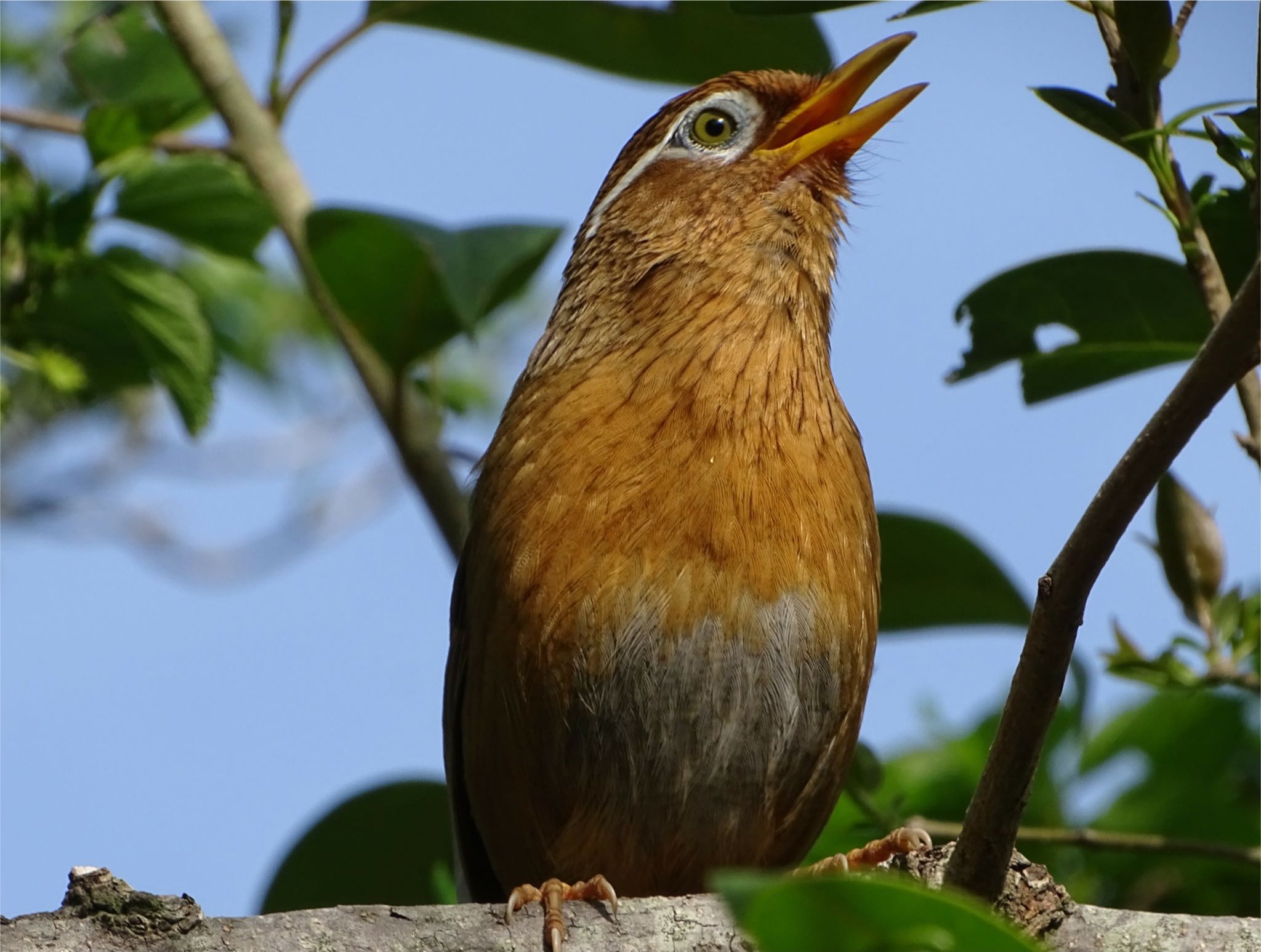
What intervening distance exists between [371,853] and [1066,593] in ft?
9.90

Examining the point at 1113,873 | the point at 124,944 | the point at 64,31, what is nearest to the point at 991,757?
the point at 124,944

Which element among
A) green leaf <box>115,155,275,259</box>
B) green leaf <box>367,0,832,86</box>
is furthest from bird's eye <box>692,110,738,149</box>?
green leaf <box>115,155,275,259</box>

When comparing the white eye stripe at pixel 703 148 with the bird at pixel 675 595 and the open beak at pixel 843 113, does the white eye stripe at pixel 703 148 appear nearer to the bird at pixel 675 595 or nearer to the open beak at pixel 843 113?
the open beak at pixel 843 113

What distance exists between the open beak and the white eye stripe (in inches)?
3.2

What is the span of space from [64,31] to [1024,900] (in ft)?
19.9

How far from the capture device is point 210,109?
17.5 feet

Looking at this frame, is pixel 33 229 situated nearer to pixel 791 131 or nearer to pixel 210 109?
pixel 210 109

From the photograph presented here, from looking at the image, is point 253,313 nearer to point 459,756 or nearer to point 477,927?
point 459,756

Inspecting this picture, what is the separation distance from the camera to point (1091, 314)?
4.21 m

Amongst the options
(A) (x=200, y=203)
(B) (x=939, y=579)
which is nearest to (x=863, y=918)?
(B) (x=939, y=579)

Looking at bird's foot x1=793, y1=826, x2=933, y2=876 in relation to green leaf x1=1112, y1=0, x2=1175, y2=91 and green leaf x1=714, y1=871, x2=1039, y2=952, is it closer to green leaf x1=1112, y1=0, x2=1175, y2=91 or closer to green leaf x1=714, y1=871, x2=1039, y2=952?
Answer: green leaf x1=1112, y1=0, x2=1175, y2=91

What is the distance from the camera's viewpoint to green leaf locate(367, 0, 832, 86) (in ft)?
16.8

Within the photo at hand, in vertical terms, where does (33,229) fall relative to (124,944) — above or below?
above

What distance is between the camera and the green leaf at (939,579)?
473 cm
